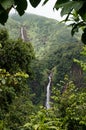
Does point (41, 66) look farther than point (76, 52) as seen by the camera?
Yes

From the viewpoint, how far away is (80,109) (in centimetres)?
1295

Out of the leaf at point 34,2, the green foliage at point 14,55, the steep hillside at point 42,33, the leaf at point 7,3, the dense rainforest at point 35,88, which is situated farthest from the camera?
the steep hillside at point 42,33

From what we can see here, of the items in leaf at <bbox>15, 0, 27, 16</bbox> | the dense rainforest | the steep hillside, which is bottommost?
leaf at <bbox>15, 0, 27, 16</bbox>

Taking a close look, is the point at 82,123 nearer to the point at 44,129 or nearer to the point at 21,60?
the point at 44,129

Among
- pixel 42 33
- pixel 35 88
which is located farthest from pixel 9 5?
pixel 42 33

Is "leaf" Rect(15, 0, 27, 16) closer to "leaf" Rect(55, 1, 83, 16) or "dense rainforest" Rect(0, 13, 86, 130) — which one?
"leaf" Rect(55, 1, 83, 16)

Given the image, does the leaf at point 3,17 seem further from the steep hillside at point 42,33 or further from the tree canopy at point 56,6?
the steep hillside at point 42,33

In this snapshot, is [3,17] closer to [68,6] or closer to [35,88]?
[68,6]

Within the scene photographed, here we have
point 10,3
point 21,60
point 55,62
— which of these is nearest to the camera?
point 10,3

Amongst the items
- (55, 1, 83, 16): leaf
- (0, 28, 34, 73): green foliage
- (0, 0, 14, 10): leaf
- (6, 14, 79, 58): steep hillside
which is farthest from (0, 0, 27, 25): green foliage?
(6, 14, 79, 58): steep hillside

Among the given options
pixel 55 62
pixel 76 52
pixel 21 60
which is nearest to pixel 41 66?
pixel 55 62

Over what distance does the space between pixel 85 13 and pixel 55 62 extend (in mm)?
→ 91844

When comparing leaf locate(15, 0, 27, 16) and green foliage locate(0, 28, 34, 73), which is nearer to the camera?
leaf locate(15, 0, 27, 16)

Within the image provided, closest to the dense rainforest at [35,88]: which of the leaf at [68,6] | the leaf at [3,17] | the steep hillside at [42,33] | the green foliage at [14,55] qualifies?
the green foliage at [14,55]
